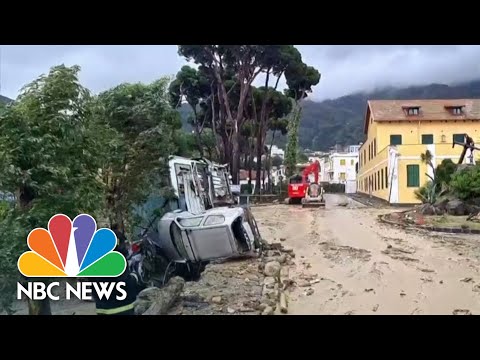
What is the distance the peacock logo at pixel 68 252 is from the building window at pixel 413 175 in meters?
1.98

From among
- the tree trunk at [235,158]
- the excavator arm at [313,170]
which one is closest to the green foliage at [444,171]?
the excavator arm at [313,170]

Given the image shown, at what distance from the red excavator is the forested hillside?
17 cm

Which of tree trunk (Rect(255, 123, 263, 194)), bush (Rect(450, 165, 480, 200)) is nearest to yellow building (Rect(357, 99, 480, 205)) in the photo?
bush (Rect(450, 165, 480, 200))

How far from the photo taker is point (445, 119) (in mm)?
3049

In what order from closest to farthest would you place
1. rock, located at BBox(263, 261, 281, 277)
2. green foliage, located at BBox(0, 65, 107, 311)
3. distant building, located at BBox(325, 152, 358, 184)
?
green foliage, located at BBox(0, 65, 107, 311) < rock, located at BBox(263, 261, 281, 277) < distant building, located at BBox(325, 152, 358, 184)

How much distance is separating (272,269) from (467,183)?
156 centimetres

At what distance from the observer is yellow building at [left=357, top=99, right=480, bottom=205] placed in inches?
119

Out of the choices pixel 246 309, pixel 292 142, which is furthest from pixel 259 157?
pixel 246 309

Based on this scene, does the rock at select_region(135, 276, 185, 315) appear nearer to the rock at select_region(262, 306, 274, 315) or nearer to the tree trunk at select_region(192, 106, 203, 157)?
the rock at select_region(262, 306, 274, 315)

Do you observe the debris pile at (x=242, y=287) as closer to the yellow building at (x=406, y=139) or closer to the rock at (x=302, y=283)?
the rock at (x=302, y=283)
